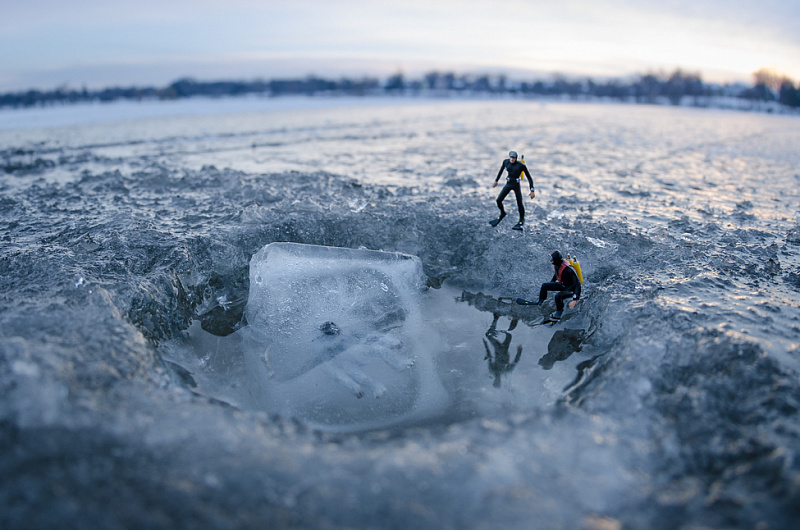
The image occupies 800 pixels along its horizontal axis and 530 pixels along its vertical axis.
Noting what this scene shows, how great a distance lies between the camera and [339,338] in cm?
543

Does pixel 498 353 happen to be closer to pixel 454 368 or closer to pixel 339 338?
pixel 454 368

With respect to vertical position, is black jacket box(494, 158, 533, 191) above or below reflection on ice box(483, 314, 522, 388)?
above

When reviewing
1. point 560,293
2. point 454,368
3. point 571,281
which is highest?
point 571,281

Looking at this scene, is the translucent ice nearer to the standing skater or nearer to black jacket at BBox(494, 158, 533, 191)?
the standing skater

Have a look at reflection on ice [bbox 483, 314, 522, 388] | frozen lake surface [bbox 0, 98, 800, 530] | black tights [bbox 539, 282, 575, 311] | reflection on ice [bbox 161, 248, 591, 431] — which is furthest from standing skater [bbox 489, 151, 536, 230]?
reflection on ice [bbox 483, 314, 522, 388]

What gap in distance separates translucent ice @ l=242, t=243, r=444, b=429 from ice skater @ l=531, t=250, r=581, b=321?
179 centimetres

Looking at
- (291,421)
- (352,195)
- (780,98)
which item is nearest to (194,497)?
(291,421)

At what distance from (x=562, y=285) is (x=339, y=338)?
10.1 feet

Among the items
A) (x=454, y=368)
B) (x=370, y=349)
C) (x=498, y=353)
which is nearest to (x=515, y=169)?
(x=498, y=353)

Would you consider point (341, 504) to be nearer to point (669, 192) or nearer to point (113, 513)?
point (113, 513)

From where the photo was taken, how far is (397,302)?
20.1 feet

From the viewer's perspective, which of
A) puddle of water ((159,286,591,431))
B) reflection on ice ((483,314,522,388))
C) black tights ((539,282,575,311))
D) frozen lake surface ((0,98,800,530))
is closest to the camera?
frozen lake surface ((0,98,800,530))

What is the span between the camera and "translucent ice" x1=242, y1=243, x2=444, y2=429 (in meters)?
4.59

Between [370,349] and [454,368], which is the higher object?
[370,349]
